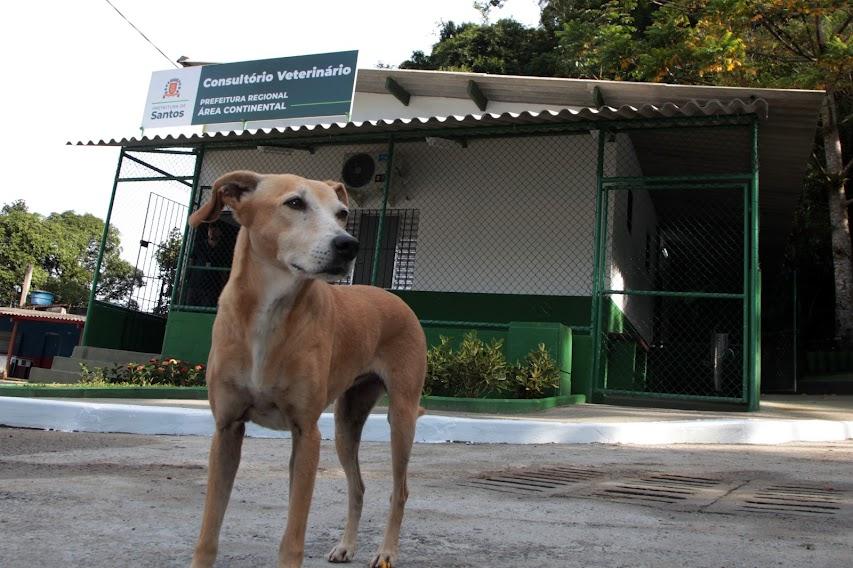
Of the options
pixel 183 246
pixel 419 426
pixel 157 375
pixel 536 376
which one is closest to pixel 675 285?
pixel 536 376

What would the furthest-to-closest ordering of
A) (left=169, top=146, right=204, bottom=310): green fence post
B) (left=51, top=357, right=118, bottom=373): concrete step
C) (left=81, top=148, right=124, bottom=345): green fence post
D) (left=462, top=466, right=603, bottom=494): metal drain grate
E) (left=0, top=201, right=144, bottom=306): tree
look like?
(left=0, top=201, right=144, bottom=306): tree, (left=81, top=148, right=124, bottom=345): green fence post, (left=169, top=146, right=204, bottom=310): green fence post, (left=51, top=357, right=118, bottom=373): concrete step, (left=462, top=466, right=603, bottom=494): metal drain grate

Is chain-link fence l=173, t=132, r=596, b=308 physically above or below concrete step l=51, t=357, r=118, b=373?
above

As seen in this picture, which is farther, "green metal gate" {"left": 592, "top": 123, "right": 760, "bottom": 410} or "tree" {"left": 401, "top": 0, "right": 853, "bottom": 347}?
"tree" {"left": 401, "top": 0, "right": 853, "bottom": 347}

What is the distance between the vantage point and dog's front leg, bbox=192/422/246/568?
84.6 inches

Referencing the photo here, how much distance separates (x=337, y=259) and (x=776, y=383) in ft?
52.7

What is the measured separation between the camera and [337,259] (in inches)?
90.1

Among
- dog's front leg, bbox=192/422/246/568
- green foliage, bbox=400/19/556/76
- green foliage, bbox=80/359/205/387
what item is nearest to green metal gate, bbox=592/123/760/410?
green foliage, bbox=80/359/205/387

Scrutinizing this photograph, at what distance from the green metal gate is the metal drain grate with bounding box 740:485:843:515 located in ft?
14.0

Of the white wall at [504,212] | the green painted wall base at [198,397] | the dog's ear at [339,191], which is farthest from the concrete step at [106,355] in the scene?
the dog's ear at [339,191]

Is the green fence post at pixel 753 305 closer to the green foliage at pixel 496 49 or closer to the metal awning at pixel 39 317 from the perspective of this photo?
the green foliage at pixel 496 49

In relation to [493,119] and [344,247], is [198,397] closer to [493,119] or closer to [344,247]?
[493,119]

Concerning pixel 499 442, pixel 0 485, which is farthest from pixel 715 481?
pixel 0 485

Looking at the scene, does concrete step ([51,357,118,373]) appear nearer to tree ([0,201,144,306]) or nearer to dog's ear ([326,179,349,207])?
dog's ear ([326,179,349,207])

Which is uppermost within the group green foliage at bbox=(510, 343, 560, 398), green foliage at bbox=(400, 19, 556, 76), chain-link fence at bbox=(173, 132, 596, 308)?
green foliage at bbox=(400, 19, 556, 76)
